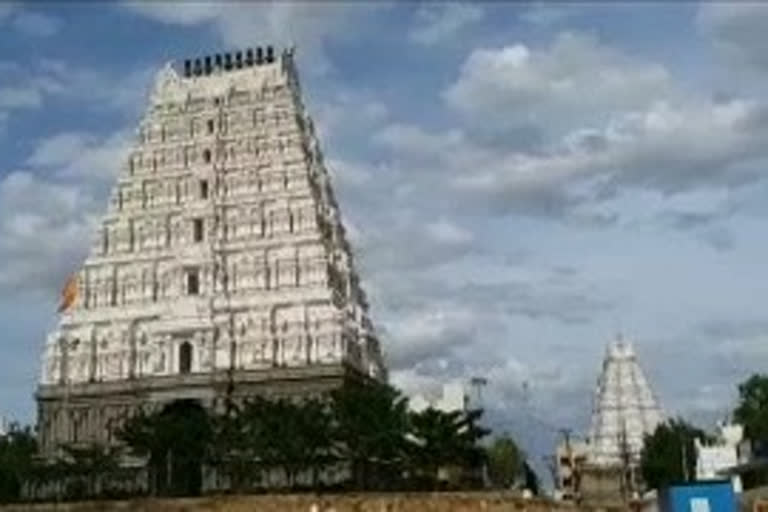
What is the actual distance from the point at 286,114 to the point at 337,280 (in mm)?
12894

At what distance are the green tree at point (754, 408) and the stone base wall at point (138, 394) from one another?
95.7 feet

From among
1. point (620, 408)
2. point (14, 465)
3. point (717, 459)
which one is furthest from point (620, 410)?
point (14, 465)

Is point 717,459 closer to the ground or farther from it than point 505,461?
closer to the ground

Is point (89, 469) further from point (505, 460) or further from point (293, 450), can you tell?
point (505, 460)

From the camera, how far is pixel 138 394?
91562 mm

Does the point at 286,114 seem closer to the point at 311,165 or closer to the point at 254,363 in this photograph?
the point at 311,165

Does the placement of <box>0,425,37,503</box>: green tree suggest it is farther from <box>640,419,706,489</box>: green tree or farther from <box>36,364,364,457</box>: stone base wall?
<box>640,419,706,489</box>: green tree

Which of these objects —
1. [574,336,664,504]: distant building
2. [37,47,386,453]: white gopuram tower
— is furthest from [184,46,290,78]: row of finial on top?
[574,336,664,504]: distant building

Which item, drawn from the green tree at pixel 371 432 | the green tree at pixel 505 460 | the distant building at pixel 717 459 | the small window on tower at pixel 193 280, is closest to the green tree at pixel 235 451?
the green tree at pixel 371 432

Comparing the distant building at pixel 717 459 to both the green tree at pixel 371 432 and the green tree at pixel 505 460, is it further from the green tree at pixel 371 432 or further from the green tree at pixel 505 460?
the green tree at pixel 371 432

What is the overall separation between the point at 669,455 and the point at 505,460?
15.6 meters

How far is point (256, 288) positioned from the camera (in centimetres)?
9181

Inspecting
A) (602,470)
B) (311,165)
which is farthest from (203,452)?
(602,470)

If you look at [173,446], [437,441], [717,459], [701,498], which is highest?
[173,446]
